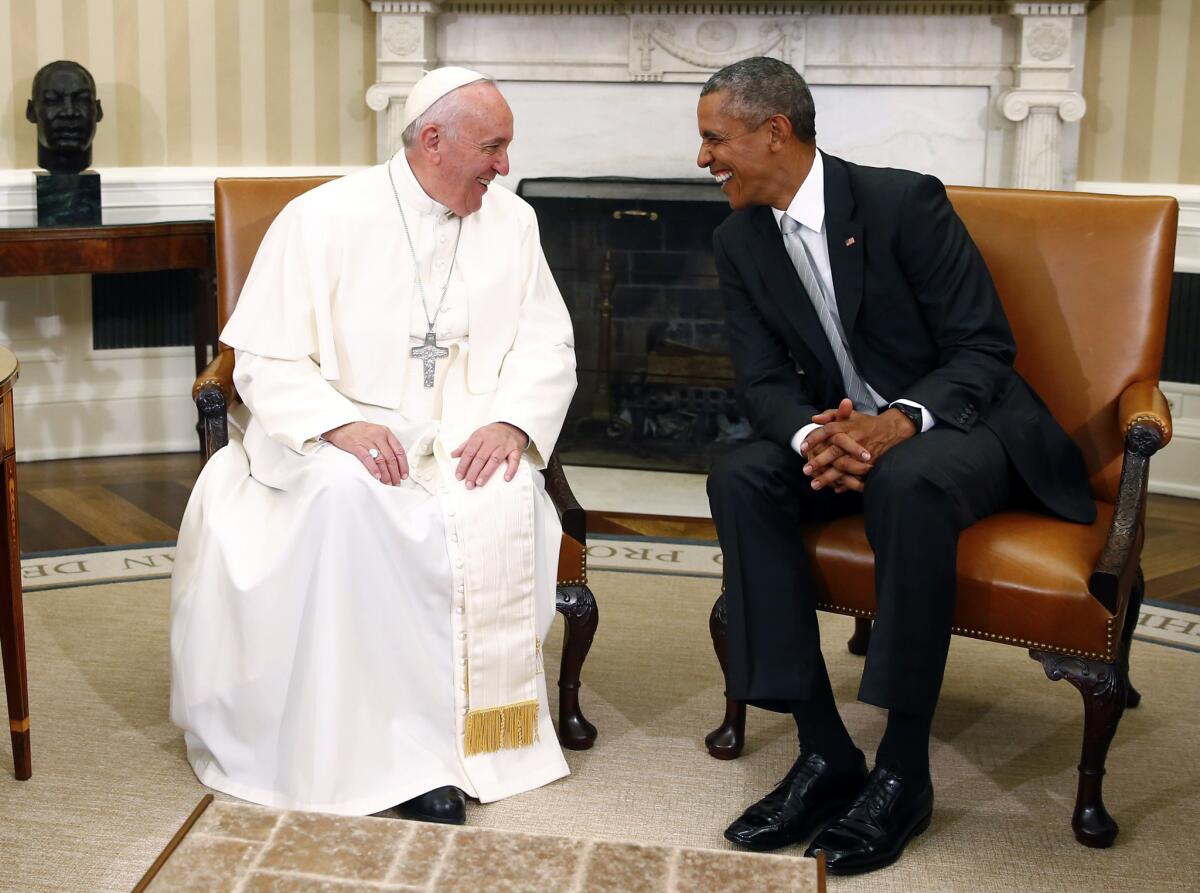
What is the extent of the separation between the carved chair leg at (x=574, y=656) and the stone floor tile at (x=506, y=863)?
1120mm

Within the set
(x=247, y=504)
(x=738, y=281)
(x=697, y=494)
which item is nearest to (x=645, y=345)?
(x=697, y=494)

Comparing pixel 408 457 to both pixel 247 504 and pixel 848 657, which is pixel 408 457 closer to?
pixel 247 504

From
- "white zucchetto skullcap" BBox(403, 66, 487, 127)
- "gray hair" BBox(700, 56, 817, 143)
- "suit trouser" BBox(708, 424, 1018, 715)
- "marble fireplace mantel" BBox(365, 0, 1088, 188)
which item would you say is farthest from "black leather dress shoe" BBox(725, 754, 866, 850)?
"marble fireplace mantel" BBox(365, 0, 1088, 188)

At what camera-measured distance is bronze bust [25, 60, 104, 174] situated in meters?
4.69

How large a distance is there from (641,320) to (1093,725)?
10.2 feet

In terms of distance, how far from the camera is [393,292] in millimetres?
2947

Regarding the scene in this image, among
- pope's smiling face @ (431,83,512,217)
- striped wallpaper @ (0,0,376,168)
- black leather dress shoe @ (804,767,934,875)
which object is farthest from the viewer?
striped wallpaper @ (0,0,376,168)

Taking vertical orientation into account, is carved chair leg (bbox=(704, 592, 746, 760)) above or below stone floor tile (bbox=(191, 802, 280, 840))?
below

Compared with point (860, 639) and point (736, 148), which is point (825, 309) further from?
point (860, 639)

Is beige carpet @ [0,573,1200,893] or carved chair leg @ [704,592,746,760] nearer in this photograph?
beige carpet @ [0,573,1200,893]

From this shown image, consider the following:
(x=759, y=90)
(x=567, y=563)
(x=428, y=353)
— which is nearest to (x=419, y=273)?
(x=428, y=353)

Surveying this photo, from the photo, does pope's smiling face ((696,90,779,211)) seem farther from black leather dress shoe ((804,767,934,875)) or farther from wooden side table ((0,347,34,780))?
wooden side table ((0,347,34,780))

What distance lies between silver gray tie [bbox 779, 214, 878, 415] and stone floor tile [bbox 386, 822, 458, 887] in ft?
4.72

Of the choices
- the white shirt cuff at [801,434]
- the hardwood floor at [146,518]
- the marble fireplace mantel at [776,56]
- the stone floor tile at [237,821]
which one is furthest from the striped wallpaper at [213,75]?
the stone floor tile at [237,821]
